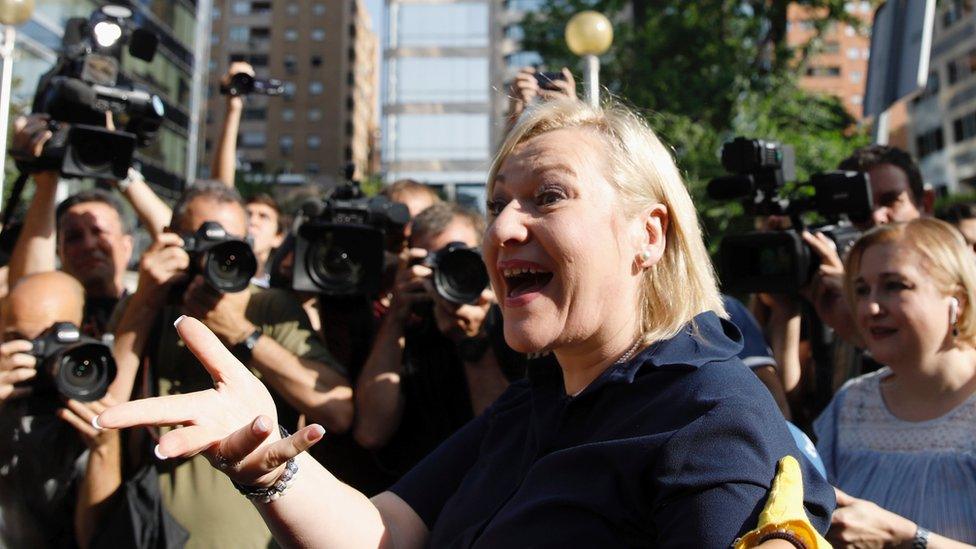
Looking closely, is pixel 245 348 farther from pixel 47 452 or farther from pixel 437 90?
pixel 437 90

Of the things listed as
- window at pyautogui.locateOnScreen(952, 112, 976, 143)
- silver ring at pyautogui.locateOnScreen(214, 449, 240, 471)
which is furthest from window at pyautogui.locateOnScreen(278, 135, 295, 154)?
silver ring at pyautogui.locateOnScreen(214, 449, 240, 471)

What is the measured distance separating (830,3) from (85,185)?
702 inches

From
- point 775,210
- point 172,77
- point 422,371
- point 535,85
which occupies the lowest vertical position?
point 422,371

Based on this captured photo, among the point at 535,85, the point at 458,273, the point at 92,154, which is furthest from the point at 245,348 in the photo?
the point at 535,85

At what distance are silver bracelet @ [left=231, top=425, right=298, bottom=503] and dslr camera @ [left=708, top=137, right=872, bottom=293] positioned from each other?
7.31 feet

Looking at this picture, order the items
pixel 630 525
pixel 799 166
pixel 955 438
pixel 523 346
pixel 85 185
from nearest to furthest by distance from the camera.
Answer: pixel 630 525, pixel 523 346, pixel 955 438, pixel 799 166, pixel 85 185

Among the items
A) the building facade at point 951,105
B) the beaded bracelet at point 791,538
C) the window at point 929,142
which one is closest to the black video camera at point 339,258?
the beaded bracelet at point 791,538

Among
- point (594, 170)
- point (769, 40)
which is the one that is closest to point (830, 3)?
point (769, 40)

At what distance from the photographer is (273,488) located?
5.76 ft

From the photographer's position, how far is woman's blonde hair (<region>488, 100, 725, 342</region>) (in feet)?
6.36

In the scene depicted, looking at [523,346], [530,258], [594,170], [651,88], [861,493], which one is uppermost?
[651,88]

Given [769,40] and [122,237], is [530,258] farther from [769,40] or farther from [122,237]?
[769,40]

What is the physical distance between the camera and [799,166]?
17.5m

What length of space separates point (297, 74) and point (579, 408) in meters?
78.0
